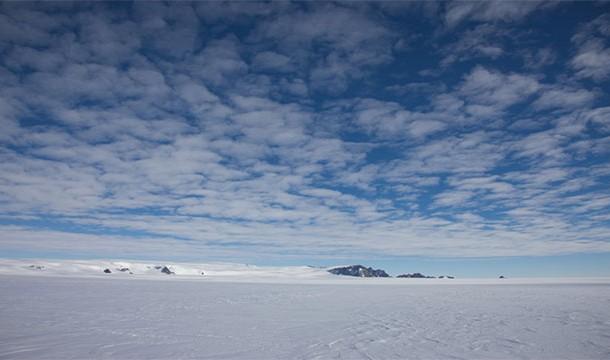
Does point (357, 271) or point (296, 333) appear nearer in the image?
point (296, 333)

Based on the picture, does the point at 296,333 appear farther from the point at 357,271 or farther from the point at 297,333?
the point at 357,271

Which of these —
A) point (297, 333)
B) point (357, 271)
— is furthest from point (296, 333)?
point (357, 271)

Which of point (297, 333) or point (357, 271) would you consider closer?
point (297, 333)

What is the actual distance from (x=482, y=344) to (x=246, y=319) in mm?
7227

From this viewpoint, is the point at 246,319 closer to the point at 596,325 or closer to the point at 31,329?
the point at 31,329

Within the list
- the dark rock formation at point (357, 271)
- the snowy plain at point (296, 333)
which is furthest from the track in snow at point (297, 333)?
the dark rock formation at point (357, 271)

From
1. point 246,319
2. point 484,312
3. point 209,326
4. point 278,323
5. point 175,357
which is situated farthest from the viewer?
point 484,312

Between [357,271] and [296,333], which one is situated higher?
[357,271]

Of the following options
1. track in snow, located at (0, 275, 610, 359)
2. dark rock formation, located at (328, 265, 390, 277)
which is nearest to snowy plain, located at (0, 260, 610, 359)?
track in snow, located at (0, 275, 610, 359)

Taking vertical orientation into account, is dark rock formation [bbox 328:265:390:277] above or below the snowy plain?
above

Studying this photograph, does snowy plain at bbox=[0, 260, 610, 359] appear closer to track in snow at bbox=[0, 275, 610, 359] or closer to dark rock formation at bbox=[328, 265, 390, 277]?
track in snow at bbox=[0, 275, 610, 359]

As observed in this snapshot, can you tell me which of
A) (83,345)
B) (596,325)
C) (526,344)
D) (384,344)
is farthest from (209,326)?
(596,325)

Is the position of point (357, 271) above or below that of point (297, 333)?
above

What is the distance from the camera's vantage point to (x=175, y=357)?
700 cm
